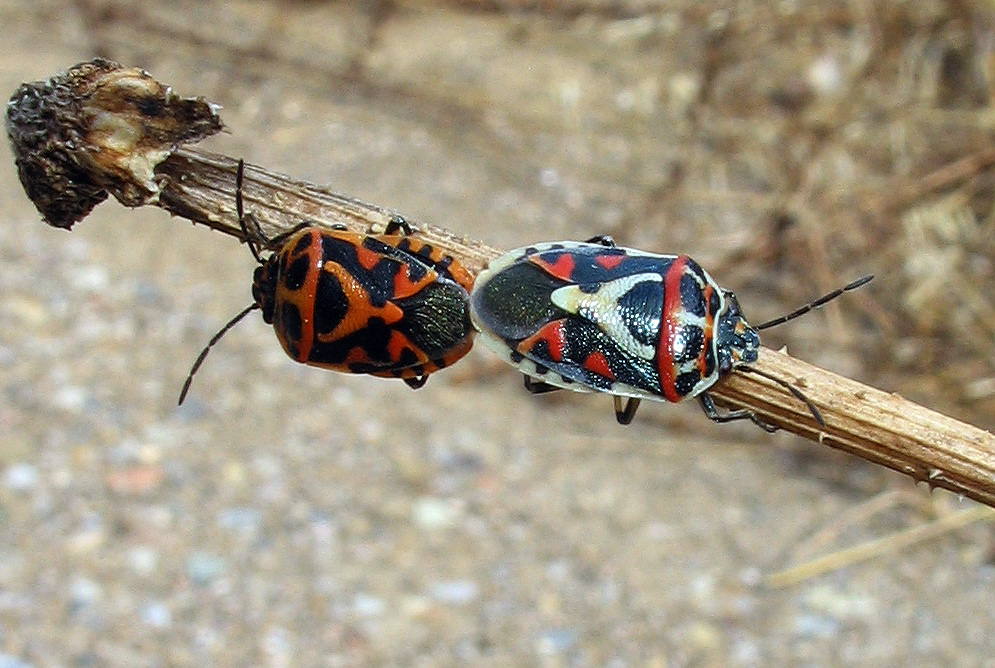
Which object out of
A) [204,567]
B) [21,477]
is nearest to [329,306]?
[204,567]

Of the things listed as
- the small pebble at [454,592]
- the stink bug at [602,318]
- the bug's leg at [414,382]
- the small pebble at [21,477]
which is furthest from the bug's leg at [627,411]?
the small pebble at [21,477]

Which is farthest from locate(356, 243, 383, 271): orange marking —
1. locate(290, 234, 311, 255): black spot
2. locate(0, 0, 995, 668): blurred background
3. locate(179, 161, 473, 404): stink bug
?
locate(0, 0, 995, 668): blurred background

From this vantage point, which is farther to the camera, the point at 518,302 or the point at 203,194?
the point at 518,302

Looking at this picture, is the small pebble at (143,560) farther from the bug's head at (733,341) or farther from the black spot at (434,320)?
the bug's head at (733,341)

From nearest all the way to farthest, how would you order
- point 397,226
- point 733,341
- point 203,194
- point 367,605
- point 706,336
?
1. point 203,194
2. point 397,226
3. point 733,341
4. point 706,336
5. point 367,605

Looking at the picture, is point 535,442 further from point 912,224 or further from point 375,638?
point 912,224

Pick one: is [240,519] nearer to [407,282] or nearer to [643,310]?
[407,282]
